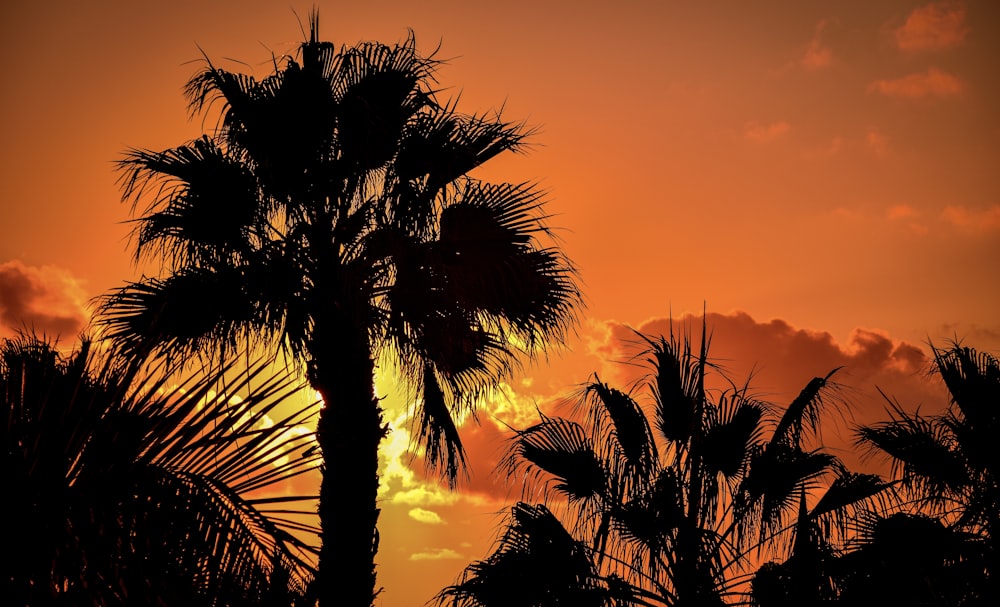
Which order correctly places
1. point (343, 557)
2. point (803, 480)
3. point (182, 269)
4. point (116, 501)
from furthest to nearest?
point (803, 480) < point (182, 269) < point (343, 557) < point (116, 501)

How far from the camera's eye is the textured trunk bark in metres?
7.62

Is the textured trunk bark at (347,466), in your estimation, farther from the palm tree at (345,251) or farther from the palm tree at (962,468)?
the palm tree at (962,468)

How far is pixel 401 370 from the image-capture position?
30.3 ft

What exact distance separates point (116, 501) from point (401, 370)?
6543 millimetres

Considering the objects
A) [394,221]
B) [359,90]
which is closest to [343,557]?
[394,221]

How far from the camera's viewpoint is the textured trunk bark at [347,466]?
7.62m

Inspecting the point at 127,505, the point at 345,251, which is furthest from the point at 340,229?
the point at 127,505

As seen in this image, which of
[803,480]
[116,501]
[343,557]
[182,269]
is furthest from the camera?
[803,480]

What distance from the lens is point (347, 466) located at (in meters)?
7.77

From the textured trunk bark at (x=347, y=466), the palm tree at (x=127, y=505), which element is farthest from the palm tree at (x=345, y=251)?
the palm tree at (x=127, y=505)

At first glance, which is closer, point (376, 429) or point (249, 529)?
point (249, 529)

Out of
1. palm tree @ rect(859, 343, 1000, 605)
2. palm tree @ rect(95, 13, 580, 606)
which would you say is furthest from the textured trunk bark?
palm tree @ rect(859, 343, 1000, 605)

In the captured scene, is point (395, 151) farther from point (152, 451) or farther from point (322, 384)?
point (152, 451)

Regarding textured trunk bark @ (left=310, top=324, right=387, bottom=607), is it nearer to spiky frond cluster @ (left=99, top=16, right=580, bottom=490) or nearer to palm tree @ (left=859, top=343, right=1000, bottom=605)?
spiky frond cluster @ (left=99, top=16, right=580, bottom=490)
